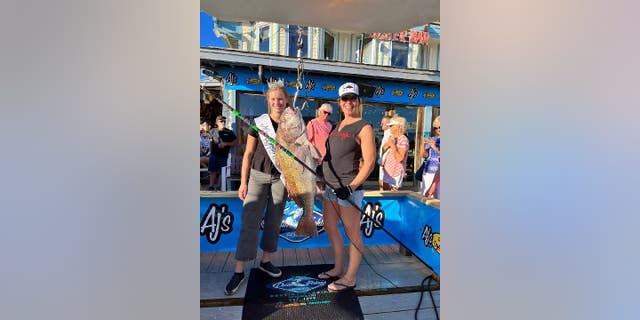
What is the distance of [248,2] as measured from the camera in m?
1.94

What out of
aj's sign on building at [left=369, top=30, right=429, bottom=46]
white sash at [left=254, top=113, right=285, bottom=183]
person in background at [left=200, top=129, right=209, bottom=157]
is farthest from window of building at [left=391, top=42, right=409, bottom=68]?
person in background at [left=200, top=129, right=209, bottom=157]

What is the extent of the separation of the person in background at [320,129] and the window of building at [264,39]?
2.09 feet

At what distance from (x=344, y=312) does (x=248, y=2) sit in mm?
2003

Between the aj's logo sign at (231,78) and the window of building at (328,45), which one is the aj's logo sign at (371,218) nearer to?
the window of building at (328,45)

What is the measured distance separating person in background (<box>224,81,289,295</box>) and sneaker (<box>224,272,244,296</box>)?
114 mm

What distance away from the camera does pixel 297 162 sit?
2217 millimetres

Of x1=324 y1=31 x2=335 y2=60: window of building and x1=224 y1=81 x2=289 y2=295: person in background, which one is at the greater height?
x1=324 y1=31 x2=335 y2=60: window of building

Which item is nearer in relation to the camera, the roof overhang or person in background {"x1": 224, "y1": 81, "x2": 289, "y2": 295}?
the roof overhang

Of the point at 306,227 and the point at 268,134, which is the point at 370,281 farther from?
the point at 268,134

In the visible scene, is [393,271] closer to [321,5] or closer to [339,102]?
[339,102]

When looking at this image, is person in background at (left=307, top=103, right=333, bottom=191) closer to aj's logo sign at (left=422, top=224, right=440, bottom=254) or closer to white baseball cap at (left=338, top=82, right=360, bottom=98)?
white baseball cap at (left=338, top=82, right=360, bottom=98)

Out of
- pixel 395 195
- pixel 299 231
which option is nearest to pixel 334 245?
pixel 299 231

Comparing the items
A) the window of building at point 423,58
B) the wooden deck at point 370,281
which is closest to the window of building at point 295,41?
the window of building at point 423,58

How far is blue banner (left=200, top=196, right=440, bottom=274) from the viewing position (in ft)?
7.30
